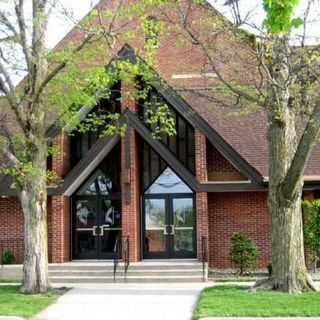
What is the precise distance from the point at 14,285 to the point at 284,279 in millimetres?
7142

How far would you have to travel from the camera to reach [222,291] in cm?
1302

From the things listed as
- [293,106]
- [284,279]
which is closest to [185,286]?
[284,279]

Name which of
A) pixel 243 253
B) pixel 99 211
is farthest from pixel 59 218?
pixel 243 253

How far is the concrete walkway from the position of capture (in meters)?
10.9

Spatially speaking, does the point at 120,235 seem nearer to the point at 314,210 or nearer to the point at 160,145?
the point at 160,145

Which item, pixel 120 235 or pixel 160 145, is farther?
pixel 120 235

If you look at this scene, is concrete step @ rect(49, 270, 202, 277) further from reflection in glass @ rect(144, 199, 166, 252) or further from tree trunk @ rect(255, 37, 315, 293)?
tree trunk @ rect(255, 37, 315, 293)

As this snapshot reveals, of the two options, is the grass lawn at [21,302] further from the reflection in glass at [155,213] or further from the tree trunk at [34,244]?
the reflection in glass at [155,213]

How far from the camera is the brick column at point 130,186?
18031mm

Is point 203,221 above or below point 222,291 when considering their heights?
above

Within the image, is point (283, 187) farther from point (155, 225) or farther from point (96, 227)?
point (96, 227)

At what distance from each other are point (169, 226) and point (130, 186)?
2.20m

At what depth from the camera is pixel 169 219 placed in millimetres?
19328

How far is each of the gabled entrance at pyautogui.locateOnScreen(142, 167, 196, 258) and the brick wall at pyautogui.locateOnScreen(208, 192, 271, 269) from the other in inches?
28.6
